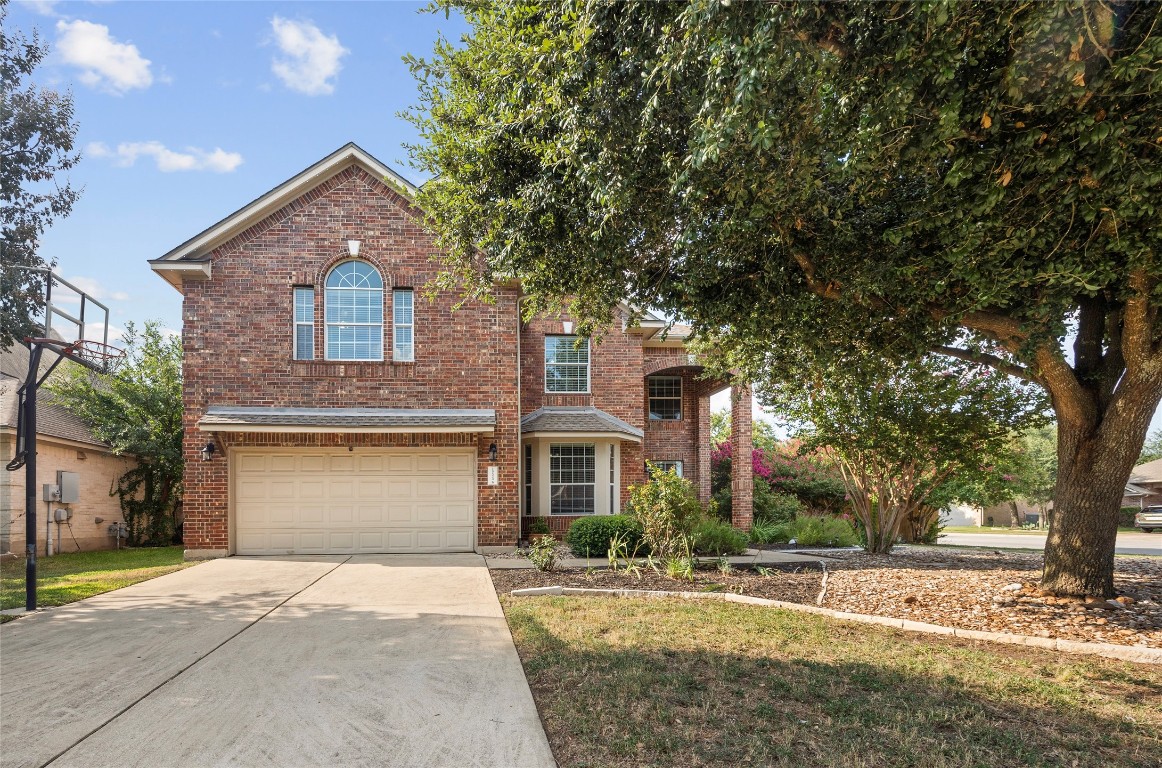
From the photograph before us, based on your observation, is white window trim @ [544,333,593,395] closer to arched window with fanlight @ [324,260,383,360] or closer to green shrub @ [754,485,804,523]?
arched window with fanlight @ [324,260,383,360]

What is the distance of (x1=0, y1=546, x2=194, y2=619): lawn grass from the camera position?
31.3ft

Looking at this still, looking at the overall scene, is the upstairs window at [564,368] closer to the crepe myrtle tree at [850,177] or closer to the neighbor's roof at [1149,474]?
the crepe myrtle tree at [850,177]

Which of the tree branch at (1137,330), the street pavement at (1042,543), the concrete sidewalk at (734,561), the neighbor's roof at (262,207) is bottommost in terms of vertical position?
the street pavement at (1042,543)

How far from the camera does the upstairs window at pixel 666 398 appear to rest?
19.7 m

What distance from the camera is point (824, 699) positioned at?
15.7 ft

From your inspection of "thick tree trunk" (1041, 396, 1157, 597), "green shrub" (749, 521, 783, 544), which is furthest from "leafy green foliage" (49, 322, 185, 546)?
"thick tree trunk" (1041, 396, 1157, 597)

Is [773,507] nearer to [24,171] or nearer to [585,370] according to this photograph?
[585,370]

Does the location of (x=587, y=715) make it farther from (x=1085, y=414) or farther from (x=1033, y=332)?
(x=1085, y=414)

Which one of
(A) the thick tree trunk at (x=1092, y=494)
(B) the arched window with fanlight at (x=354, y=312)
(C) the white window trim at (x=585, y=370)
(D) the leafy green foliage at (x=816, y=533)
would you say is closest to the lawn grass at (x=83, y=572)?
(B) the arched window with fanlight at (x=354, y=312)

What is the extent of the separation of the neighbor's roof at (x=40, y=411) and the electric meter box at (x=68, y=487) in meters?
0.90

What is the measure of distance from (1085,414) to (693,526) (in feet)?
18.5

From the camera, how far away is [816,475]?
21125 millimetres

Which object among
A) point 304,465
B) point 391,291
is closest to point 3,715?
point 304,465

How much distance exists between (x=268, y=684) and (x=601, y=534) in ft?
26.2
